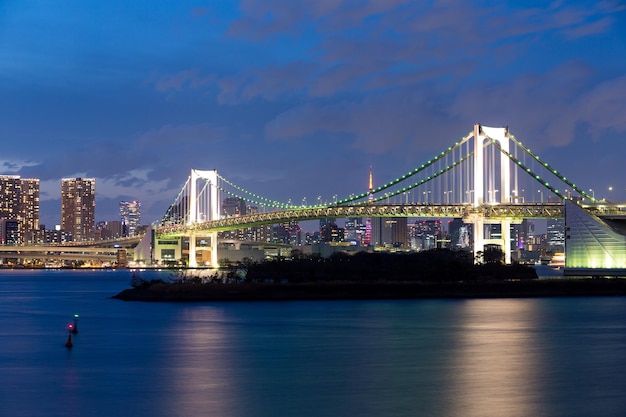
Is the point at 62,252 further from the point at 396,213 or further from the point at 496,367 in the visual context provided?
the point at 496,367

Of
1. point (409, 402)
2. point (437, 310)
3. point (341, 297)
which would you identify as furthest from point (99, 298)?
point (409, 402)

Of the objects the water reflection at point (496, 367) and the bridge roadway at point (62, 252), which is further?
the bridge roadway at point (62, 252)

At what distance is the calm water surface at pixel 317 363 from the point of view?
16906mm

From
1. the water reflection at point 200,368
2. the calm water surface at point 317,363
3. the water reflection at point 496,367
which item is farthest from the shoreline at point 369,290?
the water reflection at point 496,367

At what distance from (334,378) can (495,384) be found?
3.05 meters

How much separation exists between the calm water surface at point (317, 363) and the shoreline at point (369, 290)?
632cm

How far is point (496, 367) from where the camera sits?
2144cm

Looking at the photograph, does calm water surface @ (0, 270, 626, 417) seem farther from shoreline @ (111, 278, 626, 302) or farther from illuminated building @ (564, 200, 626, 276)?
illuminated building @ (564, 200, 626, 276)

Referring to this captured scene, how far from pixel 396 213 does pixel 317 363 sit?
4405cm

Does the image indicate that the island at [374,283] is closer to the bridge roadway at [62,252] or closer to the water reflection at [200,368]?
the water reflection at [200,368]

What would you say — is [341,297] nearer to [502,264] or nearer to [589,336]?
[502,264]

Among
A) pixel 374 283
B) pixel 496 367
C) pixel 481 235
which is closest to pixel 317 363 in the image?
pixel 496 367

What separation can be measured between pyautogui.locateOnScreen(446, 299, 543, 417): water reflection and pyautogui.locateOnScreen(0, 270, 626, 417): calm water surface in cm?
3

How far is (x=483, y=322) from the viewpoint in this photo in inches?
1286
